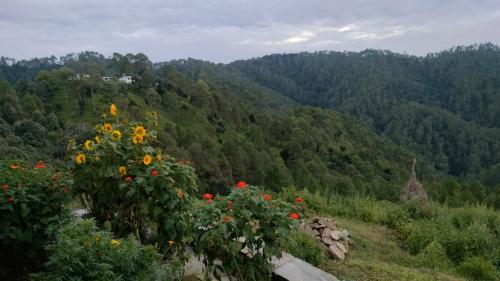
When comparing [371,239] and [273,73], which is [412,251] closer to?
[371,239]

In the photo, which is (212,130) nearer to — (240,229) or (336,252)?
(336,252)

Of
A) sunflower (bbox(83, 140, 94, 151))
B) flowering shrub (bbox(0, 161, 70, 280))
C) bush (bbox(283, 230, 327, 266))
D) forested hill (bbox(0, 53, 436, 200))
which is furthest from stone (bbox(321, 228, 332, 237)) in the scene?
forested hill (bbox(0, 53, 436, 200))

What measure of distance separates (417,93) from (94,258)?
120 m

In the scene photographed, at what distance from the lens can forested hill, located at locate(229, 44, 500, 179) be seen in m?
78.6

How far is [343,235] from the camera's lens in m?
5.82

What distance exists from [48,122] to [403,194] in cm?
3039

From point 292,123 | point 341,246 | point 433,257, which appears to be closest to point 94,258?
point 341,246

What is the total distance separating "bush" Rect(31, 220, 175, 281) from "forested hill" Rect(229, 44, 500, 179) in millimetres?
63750

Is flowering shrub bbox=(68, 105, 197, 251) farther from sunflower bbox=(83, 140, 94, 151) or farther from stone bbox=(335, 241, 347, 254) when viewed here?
stone bbox=(335, 241, 347, 254)

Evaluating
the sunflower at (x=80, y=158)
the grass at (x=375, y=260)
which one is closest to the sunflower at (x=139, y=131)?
the sunflower at (x=80, y=158)

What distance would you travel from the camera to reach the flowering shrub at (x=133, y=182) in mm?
3016

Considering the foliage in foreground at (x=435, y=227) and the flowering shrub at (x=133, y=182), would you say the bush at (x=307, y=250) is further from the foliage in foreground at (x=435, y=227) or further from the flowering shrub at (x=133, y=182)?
the flowering shrub at (x=133, y=182)

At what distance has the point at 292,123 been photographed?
2060 inches

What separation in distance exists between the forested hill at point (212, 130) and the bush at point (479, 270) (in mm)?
20675
